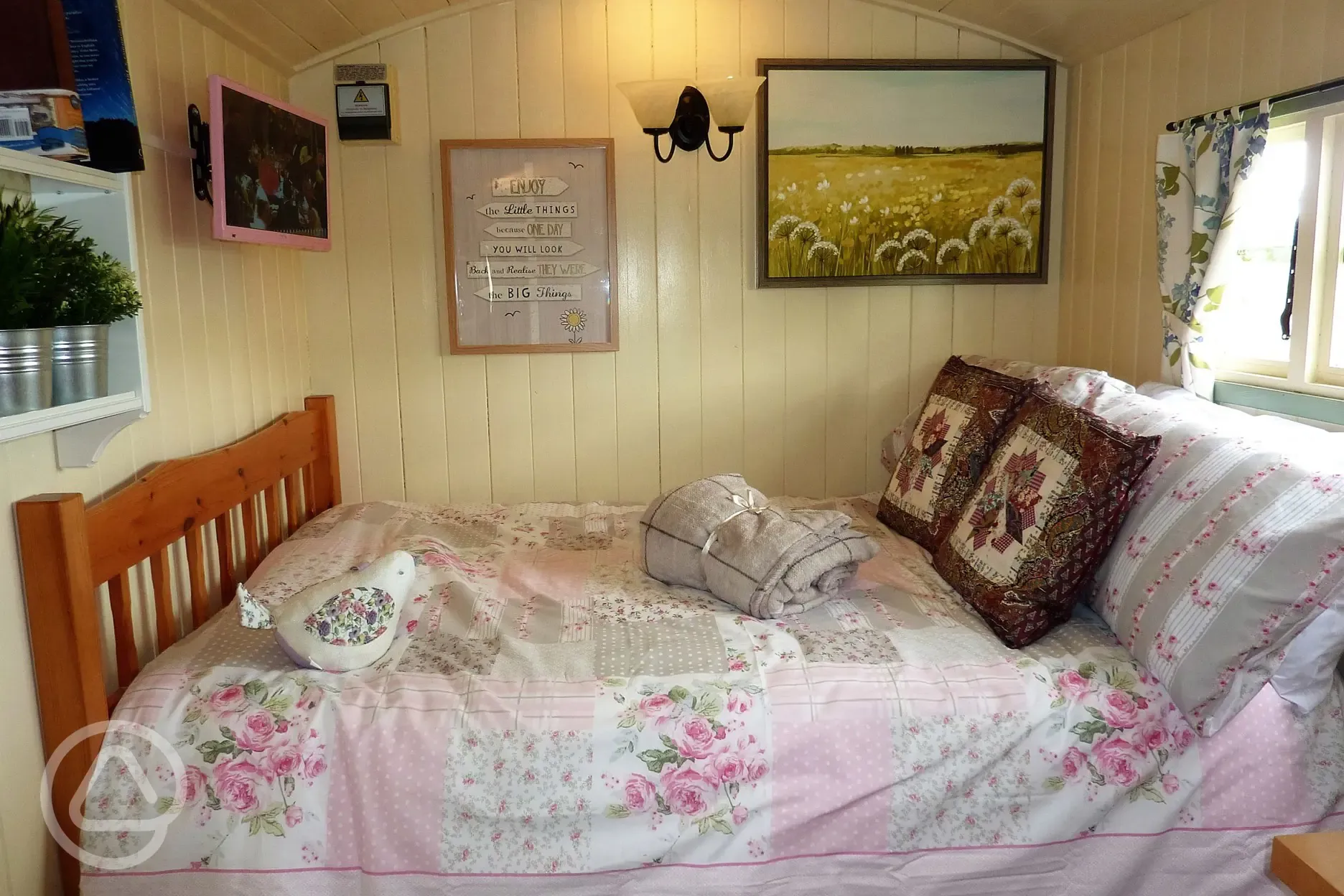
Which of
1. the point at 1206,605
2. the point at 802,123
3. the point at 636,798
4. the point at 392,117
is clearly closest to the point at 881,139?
the point at 802,123

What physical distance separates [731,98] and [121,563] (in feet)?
5.54

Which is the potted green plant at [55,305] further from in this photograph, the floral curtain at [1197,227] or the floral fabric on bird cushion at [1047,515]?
the floral curtain at [1197,227]

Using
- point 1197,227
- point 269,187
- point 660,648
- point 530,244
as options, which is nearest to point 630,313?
point 530,244

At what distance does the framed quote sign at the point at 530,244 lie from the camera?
2.72m

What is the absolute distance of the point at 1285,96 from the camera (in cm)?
187

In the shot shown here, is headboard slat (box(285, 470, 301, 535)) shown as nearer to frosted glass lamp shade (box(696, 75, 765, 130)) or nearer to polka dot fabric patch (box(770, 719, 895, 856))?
frosted glass lamp shade (box(696, 75, 765, 130))

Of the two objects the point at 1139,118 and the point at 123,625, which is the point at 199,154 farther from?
the point at 1139,118

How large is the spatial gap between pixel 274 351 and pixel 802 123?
1.54 metres

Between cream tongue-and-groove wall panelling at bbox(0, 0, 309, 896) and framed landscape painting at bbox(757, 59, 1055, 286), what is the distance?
133 centimetres

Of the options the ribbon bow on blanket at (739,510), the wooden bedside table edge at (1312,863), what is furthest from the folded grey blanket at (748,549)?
the wooden bedside table edge at (1312,863)

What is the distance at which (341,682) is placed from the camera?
158 cm

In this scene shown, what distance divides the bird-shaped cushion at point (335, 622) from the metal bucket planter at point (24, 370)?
19.9 inches

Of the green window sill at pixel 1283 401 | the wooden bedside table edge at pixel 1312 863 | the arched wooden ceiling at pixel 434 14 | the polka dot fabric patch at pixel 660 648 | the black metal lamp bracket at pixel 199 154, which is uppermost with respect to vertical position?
the arched wooden ceiling at pixel 434 14

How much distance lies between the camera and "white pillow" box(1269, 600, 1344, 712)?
1.45 metres
